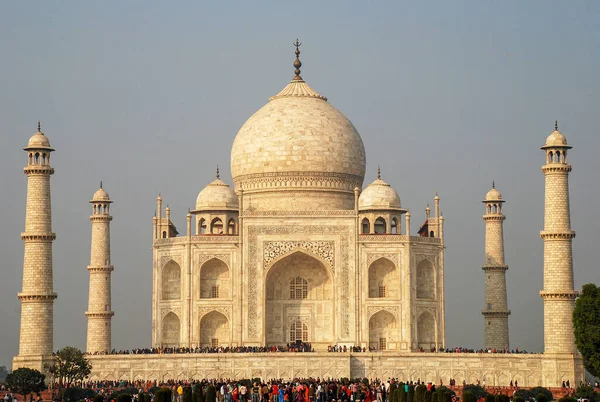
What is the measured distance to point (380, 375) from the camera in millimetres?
41031

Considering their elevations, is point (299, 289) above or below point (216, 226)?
below

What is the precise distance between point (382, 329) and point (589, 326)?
9554 mm

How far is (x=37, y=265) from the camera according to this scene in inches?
1615

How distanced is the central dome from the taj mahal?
48mm

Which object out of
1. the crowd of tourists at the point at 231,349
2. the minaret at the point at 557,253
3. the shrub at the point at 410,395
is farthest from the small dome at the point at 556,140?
the shrub at the point at 410,395

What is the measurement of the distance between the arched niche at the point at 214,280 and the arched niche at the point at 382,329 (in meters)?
4.83

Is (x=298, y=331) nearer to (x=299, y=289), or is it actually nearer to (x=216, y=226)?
(x=299, y=289)

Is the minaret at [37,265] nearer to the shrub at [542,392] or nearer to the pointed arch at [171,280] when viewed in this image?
the pointed arch at [171,280]

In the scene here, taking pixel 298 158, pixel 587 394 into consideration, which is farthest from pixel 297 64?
pixel 587 394

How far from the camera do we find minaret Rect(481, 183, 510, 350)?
4809 centimetres

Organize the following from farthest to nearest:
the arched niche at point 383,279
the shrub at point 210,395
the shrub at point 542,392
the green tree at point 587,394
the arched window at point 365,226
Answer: the arched window at point 365,226 → the arched niche at point 383,279 → the shrub at point 542,392 → the green tree at point 587,394 → the shrub at point 210,395

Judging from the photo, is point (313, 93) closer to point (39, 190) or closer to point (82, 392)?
point (39, 190)

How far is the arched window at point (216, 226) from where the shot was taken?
155 ft

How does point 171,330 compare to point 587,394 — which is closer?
point 587,394
